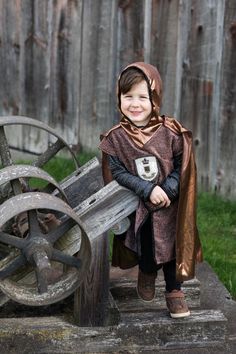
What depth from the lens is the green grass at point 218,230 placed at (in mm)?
5109

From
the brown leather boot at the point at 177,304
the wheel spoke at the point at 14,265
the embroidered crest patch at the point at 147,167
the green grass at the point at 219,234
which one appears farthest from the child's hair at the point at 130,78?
the green grass at the point at 219,234

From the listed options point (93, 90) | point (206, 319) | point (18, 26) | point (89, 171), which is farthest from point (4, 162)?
point (18, 26)

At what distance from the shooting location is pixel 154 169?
12.0 ft

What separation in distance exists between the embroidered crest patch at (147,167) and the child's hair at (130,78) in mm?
323

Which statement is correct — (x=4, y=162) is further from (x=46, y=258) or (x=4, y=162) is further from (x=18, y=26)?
(x=18, y=26)

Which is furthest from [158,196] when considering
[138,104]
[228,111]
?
[228,111]

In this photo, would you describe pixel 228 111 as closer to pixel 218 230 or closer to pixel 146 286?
pixel 218 230

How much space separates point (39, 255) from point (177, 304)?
2.79 feet

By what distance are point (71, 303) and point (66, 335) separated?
493 millimetres

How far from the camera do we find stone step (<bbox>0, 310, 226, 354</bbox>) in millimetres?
3689

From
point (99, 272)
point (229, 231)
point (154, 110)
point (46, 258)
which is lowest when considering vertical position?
point (229, 231)

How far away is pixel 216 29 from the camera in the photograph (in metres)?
6.16

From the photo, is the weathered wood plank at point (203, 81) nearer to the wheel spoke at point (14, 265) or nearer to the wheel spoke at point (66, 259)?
the wheel spoke at point (66, 259)

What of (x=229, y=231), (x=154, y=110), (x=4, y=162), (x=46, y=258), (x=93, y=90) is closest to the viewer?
(x=46, y=258)
